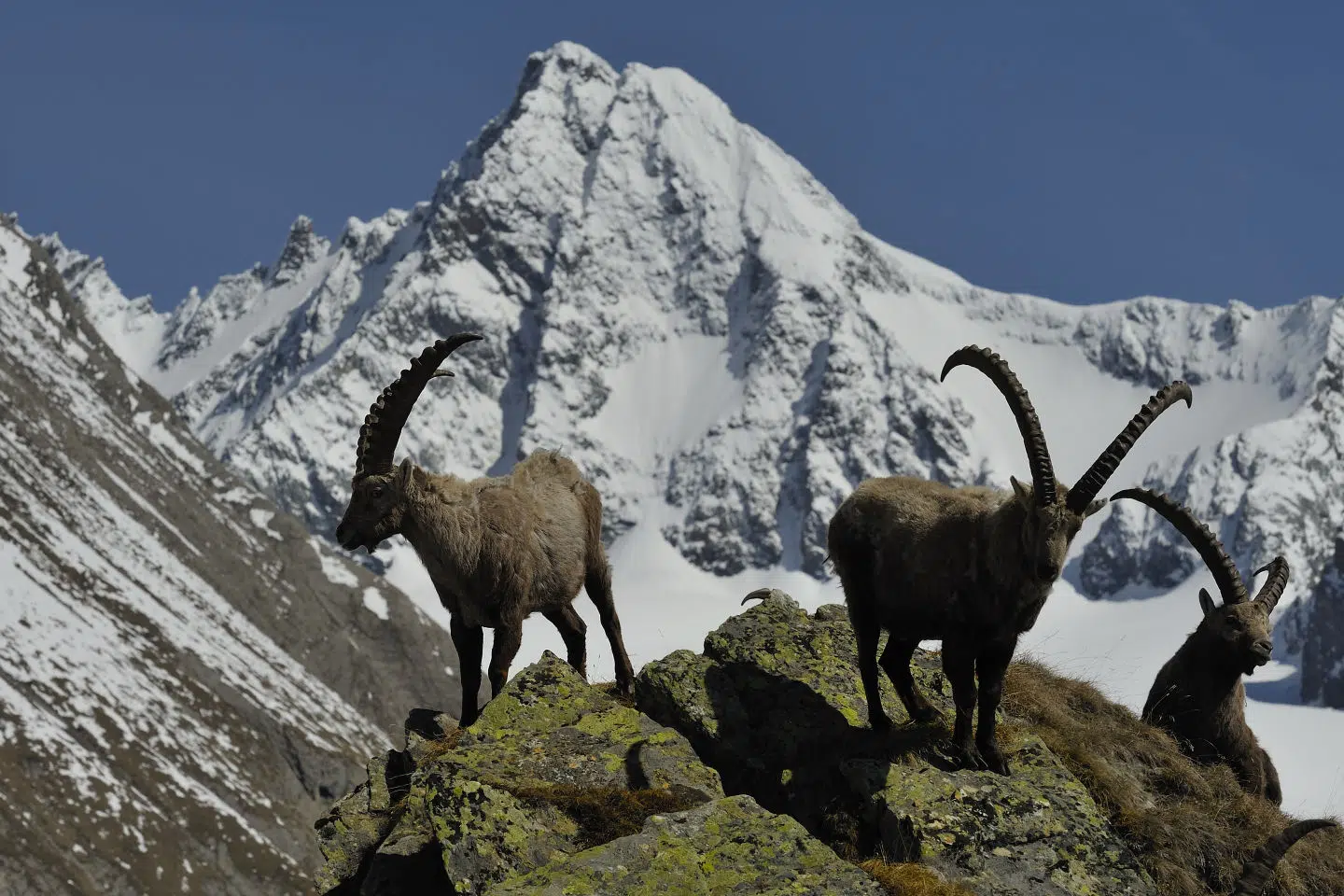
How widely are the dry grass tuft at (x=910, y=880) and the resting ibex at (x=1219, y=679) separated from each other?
22.2 feet

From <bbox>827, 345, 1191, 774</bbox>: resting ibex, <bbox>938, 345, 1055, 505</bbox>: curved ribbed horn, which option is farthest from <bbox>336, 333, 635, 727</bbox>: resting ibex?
<bbox>938, 345, 1055, 505</bbox>: curved ribbed horn

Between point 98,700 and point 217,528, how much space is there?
79921 mm

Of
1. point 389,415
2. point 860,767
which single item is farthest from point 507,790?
point 389,415

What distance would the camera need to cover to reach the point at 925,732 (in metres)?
12.9

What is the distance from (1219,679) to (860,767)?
7.16 m

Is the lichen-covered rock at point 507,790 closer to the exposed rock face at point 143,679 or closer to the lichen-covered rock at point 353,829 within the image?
the lichen-covered rock at point 353,829

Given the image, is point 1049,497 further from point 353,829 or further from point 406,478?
point 353,829

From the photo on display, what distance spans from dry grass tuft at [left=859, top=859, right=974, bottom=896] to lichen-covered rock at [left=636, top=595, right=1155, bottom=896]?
32 centimetres

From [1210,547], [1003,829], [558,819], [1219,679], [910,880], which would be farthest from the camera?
[1210,547]

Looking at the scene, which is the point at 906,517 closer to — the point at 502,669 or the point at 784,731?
the point at 784,731

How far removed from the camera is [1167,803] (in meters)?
13.7

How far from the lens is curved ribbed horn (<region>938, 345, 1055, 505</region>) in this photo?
478 inches

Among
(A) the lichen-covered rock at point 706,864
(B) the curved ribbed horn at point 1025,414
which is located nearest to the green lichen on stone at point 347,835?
(A) the lichen-covered rock at point 706,864

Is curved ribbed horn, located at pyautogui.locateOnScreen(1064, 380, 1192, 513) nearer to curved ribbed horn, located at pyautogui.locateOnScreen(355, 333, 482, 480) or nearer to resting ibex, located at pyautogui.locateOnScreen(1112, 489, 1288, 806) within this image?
resting ibex, located at pyautogui.locateOnScreen(1112, 489, 1288, 806)
